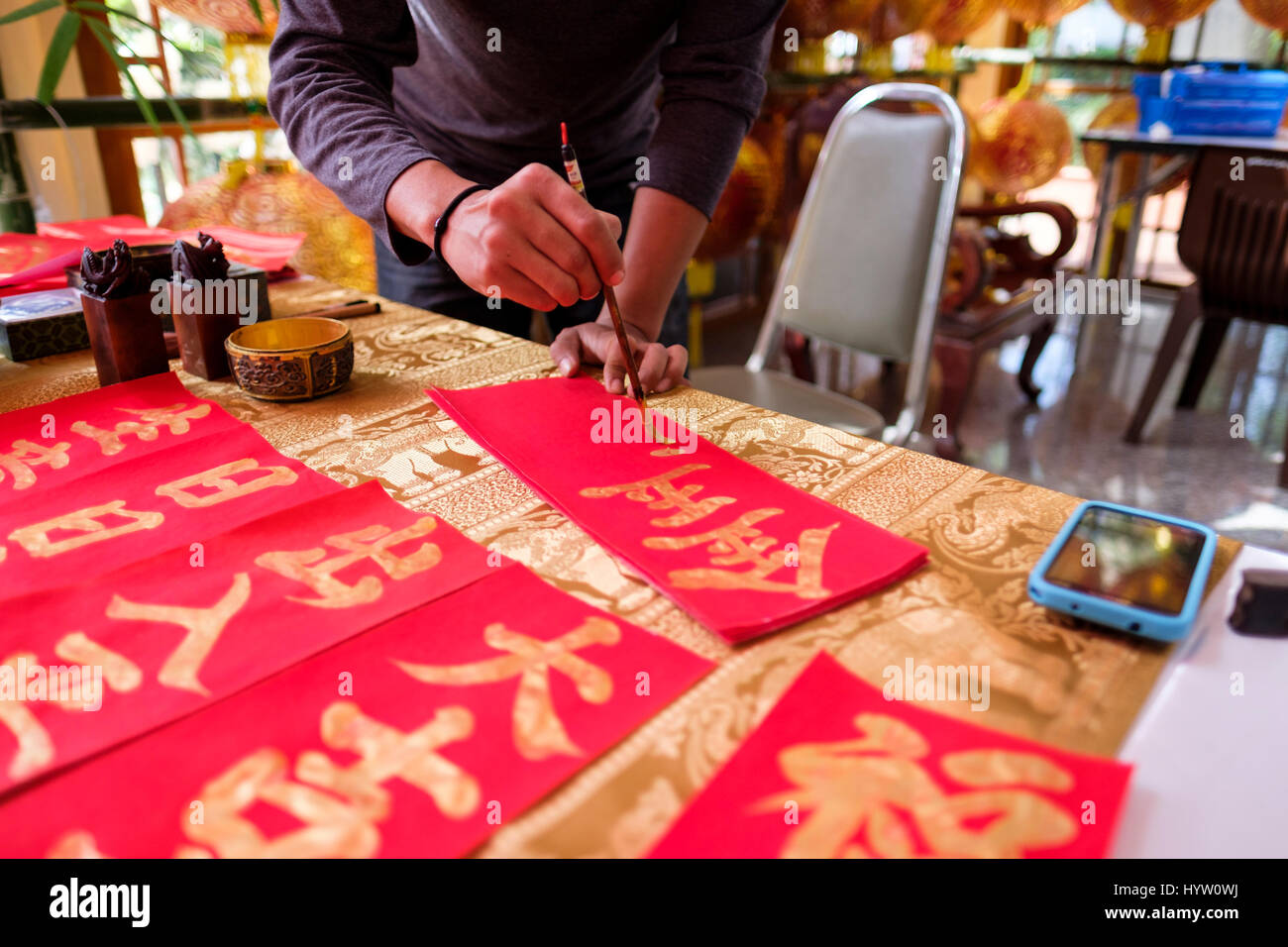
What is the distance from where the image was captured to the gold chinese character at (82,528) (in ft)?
2.31

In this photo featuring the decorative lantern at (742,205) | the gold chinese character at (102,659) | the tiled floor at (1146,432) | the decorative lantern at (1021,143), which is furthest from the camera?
the decorative lantern at (1021,143)

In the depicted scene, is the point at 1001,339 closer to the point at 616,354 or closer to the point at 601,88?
the point at 601,88

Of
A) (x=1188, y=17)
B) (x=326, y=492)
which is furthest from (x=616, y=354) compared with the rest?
(x=1188, y=17)

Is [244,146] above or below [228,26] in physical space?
below

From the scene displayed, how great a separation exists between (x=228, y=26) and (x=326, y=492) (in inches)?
72.8

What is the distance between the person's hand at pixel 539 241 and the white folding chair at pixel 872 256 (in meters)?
0.81

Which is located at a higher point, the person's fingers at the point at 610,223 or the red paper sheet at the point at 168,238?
the person's fingers at the point at 610,223

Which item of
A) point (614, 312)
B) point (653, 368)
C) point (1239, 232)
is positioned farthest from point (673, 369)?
point (1239, 232)

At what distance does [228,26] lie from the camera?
2094 millimetres

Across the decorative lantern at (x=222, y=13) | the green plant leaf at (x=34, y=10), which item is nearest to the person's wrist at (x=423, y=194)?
the green plant leaf at (x=34, y=10)

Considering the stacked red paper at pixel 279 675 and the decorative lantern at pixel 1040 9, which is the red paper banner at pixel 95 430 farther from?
the decorative lantern at pixel 1040 9

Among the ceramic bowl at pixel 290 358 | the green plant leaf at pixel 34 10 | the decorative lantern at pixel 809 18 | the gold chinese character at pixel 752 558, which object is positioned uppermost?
the decorative lantern at pixel 809 18

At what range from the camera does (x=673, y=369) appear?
1065mm
